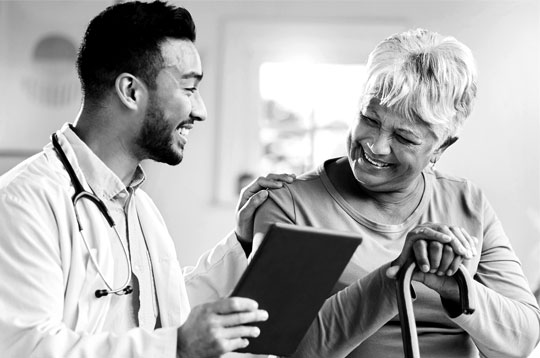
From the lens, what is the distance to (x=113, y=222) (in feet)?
5.23

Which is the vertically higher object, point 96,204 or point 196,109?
point 196,109

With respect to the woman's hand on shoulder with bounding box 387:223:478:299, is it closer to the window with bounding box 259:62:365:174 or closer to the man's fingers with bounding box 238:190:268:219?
the man's fingers with bounding box 238:190:268:219

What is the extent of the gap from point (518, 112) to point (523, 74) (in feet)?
0.66

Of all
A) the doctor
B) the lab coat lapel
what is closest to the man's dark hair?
the doctor

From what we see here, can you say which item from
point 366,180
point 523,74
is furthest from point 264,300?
point 523,74

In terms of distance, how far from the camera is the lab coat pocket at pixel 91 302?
1478 mm

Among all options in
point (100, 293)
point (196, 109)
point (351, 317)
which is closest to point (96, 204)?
point (100, 293)

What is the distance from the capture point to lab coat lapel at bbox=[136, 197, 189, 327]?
1716 millimetres

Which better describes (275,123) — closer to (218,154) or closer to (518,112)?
(218,154)

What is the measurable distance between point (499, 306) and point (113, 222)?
0.82 meters

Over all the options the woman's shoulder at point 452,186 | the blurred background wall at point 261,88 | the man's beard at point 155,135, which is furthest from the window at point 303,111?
the man's beard at point 155,135

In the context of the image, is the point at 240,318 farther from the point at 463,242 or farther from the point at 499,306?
the point at 499,306

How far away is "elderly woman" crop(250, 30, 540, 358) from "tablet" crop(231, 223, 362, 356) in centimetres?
19

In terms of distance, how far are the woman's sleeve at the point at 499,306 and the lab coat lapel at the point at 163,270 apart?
23.5 inches
